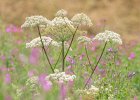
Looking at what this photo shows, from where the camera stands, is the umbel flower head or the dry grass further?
the dry grass

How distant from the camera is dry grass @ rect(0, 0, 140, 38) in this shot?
15836mm

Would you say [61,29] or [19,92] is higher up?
[61,29]

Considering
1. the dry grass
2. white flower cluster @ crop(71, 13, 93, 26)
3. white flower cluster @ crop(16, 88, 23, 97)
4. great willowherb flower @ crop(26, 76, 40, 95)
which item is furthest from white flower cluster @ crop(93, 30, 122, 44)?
the dry grass

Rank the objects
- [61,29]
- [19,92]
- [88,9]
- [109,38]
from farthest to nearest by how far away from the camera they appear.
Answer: [88,9] → [61,29] → [109,38] → [19,92]

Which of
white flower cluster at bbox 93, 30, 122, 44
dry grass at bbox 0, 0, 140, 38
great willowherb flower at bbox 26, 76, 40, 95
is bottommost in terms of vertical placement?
great willowherb flower at bbox 26, 76, 40, 95

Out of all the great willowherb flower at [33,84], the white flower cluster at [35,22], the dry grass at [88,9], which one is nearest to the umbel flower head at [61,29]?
the white flower cluster at [35,22]

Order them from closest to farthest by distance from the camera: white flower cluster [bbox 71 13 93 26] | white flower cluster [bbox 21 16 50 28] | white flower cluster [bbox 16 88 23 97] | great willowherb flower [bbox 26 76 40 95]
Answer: white flower cluster [bbox 16 88 23 97] < great willowherb flower [bbox 26 76 40 95] < white flower cluster [bbox 21 16 50 28] < white flower cluster [bbox 71 13 93 26]

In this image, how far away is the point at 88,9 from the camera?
52.4ft

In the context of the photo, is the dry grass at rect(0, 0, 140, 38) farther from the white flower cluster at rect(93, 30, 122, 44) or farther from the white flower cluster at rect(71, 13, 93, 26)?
the white flower cluster at rect(93, 30, 122, 44)

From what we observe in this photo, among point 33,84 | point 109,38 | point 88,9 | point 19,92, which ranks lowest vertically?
point 19,92

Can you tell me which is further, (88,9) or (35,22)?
(88,9)

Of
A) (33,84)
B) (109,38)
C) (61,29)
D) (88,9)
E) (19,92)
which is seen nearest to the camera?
(19,92)

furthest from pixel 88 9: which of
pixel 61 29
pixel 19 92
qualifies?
pixel 19 92

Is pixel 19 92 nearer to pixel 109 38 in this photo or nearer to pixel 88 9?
pixel 109 38
